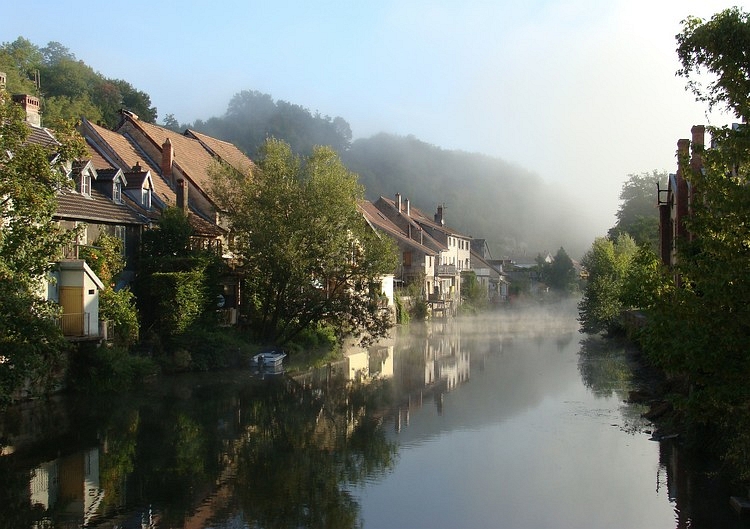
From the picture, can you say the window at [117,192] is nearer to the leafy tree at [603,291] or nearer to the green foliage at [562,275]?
the leafy tree at [603,291]

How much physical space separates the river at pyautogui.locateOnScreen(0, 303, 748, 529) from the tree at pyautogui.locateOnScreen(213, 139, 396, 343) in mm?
5547

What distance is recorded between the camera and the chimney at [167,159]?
4025cm

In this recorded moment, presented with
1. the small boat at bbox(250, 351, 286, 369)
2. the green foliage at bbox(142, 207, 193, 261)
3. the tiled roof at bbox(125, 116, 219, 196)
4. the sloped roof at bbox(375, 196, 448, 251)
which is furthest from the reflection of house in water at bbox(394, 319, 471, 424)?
the sloped roof at bbox(375, 196, 448, 251)

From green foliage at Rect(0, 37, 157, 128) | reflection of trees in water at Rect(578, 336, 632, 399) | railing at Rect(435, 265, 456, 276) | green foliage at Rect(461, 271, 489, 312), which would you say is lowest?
reflection of trees in water at Rect(578, 336, 632, 399)

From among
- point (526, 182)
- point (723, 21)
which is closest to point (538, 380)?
point (723, 21)

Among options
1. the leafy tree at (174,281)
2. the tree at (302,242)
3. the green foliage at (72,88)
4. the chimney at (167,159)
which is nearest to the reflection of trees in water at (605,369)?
the tree at (302,242)

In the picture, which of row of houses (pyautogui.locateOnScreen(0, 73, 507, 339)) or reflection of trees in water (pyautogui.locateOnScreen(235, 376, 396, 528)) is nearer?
reflection of trees in water (pyautogui.locateOnScreen(235, 376, 396, 528))

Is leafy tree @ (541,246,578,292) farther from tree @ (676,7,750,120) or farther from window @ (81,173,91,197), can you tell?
tree @ (676,7,750,120)

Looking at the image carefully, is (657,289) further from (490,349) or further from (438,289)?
(438,289)

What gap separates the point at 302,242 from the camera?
35.2 meters

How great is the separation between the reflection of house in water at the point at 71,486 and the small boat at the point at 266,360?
1564 centimetres

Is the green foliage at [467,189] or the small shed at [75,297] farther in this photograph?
the green foliage at [467,189]

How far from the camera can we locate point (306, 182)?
35812 millimetres

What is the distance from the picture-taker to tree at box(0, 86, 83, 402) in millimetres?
16359
